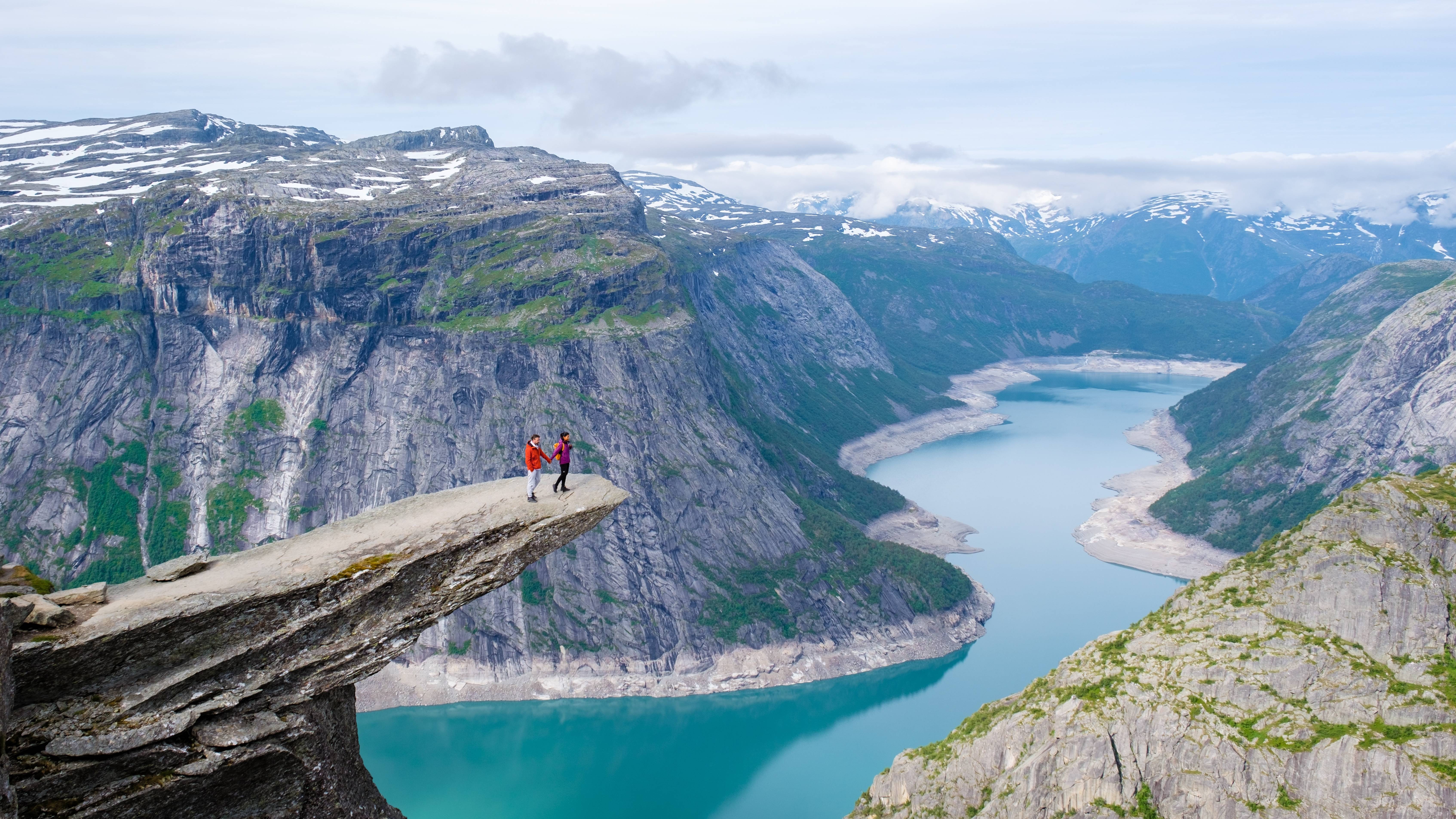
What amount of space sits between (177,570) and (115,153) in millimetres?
178393

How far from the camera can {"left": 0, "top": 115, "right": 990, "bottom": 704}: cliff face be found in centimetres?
10519

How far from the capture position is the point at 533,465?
987 inches

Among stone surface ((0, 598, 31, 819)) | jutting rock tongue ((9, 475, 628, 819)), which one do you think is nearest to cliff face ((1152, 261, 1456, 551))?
jutting rock tongue ((9, 475, 628, 819))

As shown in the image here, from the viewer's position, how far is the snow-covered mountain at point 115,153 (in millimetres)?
138125

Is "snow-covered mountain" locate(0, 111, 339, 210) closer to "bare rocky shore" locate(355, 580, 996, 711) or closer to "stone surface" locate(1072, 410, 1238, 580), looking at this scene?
"bare rocky shore" locate(355, 580, 996, 711)

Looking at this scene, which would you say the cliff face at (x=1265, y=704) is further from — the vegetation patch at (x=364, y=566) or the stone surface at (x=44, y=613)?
the stone surface at (x=44, y=613)

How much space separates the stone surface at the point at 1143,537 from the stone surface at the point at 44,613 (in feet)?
443

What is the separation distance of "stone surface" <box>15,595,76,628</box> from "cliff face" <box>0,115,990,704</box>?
283 ft

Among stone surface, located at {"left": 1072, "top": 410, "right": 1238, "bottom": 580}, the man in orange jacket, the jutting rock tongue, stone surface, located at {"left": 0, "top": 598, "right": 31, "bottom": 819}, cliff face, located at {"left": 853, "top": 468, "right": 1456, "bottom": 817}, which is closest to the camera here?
stone surface, located at {"left": 0, "top": 598, "right": 31, "bottom": 819}

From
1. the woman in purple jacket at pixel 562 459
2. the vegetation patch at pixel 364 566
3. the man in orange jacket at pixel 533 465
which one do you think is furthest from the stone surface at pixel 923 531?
the vegetation patch at pixel 364 566

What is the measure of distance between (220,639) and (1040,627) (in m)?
109

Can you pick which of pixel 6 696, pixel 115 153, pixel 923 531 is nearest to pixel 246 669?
pixel 6 696

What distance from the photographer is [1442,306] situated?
137500 millimetres

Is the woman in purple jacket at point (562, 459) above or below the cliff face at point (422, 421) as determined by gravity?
above
